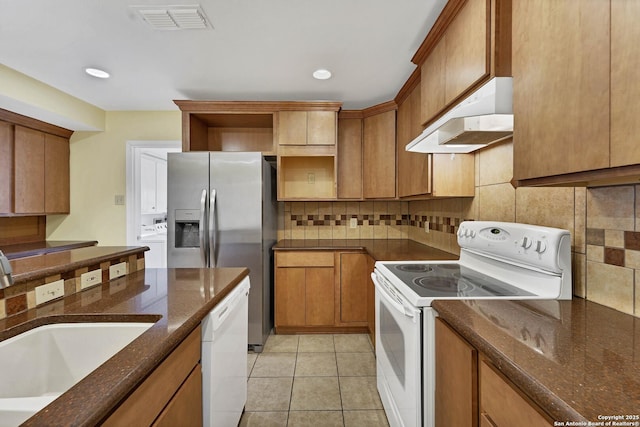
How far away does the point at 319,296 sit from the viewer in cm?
286

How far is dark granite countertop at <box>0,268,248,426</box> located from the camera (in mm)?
538

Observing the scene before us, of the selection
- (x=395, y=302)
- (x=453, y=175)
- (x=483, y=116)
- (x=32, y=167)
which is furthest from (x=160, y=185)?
(x=483, y=116)

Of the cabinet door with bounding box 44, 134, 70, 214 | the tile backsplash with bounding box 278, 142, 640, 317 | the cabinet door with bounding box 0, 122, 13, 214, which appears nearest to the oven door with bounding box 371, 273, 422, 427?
the tile backsplash with bounding box 278, 142, 640, 317

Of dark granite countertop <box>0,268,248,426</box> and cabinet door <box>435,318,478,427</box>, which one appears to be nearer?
dark granite countertop <box>0,268,248,426</box>

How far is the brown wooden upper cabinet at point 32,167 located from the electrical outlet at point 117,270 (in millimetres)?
2395

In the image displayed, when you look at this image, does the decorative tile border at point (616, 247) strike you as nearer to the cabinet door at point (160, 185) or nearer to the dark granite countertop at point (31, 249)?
the dark granite countertop at point (31, 249)

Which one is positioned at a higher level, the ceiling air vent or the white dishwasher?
the ceiling air vent

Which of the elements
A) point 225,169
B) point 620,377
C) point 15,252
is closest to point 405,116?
point 225,169

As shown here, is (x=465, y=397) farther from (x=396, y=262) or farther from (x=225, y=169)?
(x=225, y=169)

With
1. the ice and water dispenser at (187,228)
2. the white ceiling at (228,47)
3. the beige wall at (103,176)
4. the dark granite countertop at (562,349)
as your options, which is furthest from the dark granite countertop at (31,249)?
the dark granite countertop at (562,349)

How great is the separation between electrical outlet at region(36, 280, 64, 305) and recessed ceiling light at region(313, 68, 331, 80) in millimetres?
2134

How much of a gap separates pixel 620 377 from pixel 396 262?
1330mm

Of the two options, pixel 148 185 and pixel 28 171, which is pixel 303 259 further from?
pixel 148 185

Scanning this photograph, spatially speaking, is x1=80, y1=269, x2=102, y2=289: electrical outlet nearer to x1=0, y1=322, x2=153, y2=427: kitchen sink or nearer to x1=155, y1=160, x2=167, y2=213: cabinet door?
x1=0, y1=322, x2=153, y2=427: kitchen sink
